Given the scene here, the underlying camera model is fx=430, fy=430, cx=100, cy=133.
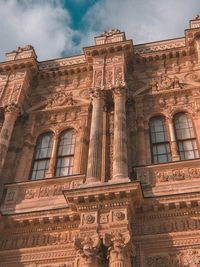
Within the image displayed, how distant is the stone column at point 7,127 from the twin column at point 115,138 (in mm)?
3029

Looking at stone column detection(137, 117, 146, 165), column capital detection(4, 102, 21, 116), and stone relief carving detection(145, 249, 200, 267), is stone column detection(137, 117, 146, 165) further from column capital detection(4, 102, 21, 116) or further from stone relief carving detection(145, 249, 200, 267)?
column capital detection(4, 102, 21, 116)

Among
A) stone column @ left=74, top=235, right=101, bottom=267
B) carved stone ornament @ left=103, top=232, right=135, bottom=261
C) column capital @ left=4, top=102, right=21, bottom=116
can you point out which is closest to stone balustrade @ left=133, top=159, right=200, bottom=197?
carved stone ornament @ left=103, top=232, right=135, bottom=261

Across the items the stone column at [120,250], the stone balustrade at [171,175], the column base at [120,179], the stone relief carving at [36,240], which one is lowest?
the stone column at [120,250]

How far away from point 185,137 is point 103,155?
2.99 metres

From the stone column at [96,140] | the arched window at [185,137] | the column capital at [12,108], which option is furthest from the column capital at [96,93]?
the column capital at [12,108]

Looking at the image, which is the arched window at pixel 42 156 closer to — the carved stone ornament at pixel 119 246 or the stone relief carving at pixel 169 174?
the stone relief carving at pixel 169 174

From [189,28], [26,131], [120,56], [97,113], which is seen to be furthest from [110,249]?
[189,28]

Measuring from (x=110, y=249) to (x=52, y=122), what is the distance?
712cm

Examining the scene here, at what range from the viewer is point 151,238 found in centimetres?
1135

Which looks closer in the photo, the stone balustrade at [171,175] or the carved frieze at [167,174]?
the stone balustrade at [171,175]

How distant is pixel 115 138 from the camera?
1364 centimetres

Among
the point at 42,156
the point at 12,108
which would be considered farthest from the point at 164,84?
the point at 12,108

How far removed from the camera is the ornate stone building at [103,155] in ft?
37.0

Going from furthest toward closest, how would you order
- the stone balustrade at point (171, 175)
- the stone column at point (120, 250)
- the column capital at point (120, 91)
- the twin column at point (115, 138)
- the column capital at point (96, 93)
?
the column capital at point (96, 93) → the column capital at point (120, 91) → the twin column at point (115, 138) → the stone balustrade at point (171, 175) → the stone column at point (120, 250)
